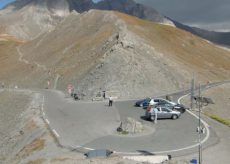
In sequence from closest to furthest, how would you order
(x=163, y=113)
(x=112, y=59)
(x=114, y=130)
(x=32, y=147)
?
(x=32, y=147) → (x=114, y=130) → (x=163, y=113) → (x=112, y=59)

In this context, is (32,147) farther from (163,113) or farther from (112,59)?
(112,59)

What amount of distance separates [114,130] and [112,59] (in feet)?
133

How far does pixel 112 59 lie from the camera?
84625mm

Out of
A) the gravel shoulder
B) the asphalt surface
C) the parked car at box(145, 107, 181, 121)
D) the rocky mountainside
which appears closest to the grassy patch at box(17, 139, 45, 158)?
the asphalt surface

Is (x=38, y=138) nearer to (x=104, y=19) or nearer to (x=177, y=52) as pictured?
(x=177, y=52)

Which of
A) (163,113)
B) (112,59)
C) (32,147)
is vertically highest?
(112,59)

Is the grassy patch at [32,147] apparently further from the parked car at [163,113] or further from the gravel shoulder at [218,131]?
the parked car at [163,113]

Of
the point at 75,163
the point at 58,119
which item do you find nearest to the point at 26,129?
the point at 58,119

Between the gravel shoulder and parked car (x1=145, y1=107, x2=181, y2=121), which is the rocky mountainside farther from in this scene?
parked car (x1=145, y1=107, x2=181, y2=121)

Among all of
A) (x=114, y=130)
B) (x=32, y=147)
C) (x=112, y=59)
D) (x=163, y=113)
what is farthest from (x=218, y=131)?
(x=112, y=59)

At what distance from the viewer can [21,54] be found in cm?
14588

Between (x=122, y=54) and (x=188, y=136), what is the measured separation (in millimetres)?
44158

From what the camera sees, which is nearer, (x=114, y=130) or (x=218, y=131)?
(x=114, y=130)

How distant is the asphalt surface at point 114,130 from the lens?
39.0m
